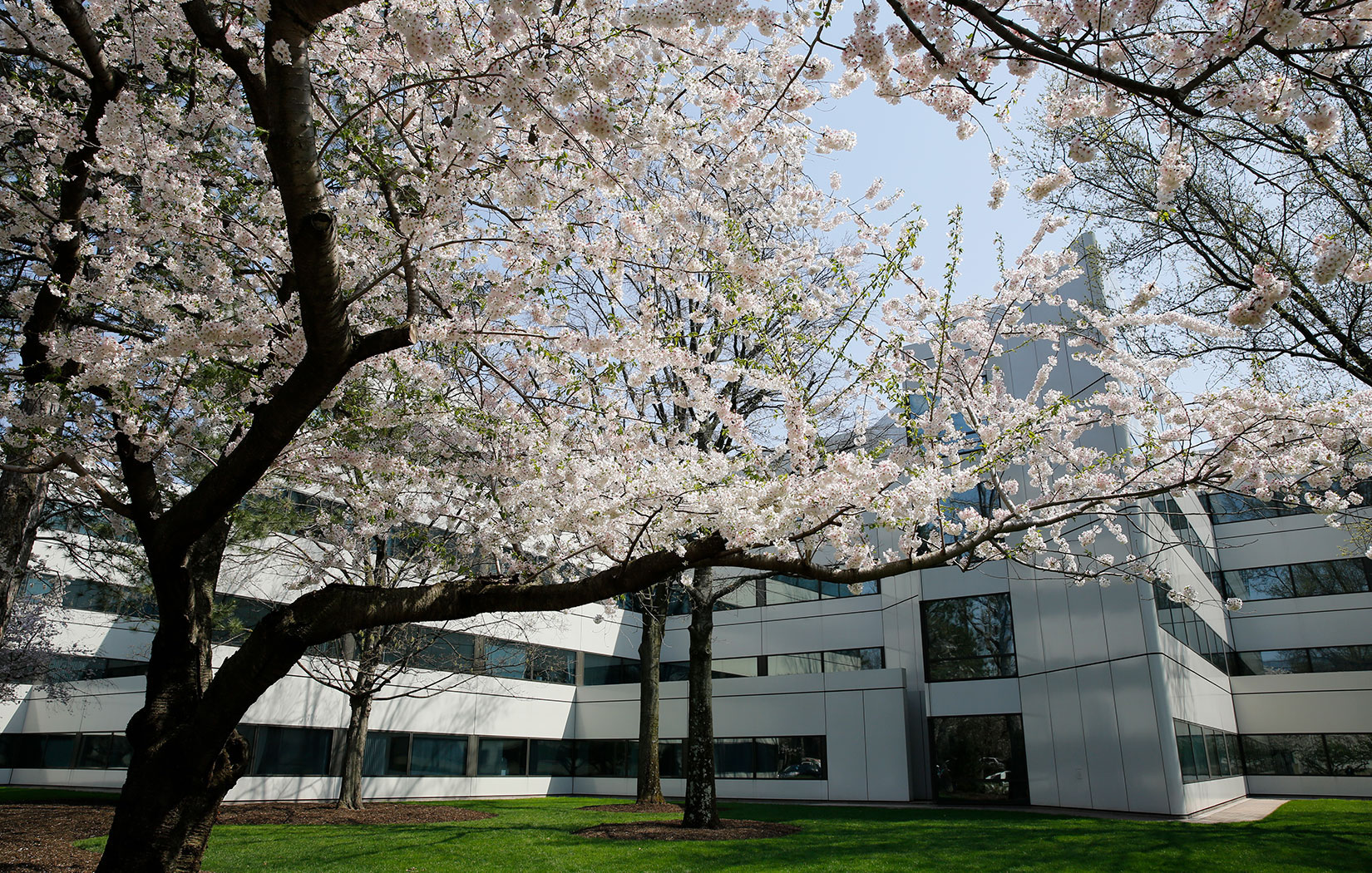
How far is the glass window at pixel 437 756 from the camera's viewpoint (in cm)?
1994

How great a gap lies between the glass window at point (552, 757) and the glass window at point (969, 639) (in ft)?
Result: 37.8

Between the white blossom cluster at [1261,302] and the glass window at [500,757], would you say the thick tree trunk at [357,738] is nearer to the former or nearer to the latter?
the glass window at [500,757]

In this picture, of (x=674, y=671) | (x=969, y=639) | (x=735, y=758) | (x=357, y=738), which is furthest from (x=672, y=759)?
(x=357, y=738)

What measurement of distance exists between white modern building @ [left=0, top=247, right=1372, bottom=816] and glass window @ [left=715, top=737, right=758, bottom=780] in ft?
0.18

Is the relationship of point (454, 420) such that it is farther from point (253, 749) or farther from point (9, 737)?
point (9, 737)

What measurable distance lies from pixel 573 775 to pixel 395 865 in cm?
1655

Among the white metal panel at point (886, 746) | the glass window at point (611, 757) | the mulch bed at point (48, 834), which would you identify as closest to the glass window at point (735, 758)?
the glass window at point (611, 757)

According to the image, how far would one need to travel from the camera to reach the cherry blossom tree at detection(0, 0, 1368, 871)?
14.2 feet

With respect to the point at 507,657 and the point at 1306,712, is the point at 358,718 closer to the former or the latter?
the point at 507,657

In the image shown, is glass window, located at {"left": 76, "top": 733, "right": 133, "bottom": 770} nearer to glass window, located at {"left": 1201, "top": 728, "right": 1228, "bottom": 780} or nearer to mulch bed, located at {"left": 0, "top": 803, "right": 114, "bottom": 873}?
mulch bed, located at {"left": 0, "top": 803, "right": 114, "bottom": 873}

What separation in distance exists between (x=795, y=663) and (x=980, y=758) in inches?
217

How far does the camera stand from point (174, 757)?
17.2 ft

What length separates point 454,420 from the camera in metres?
6.67

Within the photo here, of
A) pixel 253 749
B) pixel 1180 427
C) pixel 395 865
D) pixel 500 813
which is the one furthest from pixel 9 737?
pixel 1180 427
